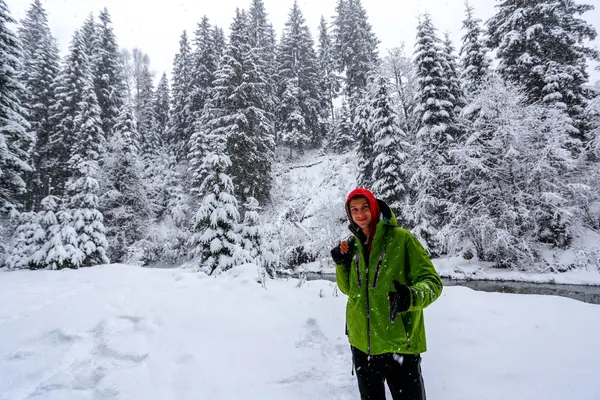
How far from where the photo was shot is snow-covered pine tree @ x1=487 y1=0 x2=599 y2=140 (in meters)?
16.9

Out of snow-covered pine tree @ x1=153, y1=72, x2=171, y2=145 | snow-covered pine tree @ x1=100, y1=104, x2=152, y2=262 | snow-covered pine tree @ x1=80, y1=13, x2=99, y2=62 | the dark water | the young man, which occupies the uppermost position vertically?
snow-covered pine tree @ x1=80, y1=13, x2=99, y2=62

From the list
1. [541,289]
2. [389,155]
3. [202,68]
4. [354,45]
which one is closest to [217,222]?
[389,155]

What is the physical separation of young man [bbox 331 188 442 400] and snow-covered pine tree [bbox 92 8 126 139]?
3027 centimetres

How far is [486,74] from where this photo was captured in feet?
62.8

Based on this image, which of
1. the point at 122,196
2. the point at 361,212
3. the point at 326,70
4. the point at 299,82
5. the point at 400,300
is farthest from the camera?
the point at 326,70

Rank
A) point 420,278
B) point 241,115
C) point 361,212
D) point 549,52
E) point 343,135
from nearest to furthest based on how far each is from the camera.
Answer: point 420,278 → point 361,212 → point 549,52 → point 241,115 → point 343,135

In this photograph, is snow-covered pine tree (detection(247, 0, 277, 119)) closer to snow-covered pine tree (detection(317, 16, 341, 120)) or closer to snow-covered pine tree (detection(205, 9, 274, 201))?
snow-covered pine tree (detection(317, 16, 341, 120))

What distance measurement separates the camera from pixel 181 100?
32.0 metres

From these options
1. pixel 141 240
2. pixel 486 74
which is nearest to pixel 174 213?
pixel 141 240

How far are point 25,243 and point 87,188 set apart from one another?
3.99 m

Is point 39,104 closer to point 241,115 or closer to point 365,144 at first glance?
point 241,115

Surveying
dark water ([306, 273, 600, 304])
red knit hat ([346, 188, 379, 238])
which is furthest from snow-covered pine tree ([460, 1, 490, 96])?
red knit hat ([346, 188, 379, 238])

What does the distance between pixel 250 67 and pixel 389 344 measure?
25.7 m

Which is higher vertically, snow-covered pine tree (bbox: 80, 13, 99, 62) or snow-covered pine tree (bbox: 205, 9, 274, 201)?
snow-covered pine tree (bbox: 80, 13, 99, 62)
